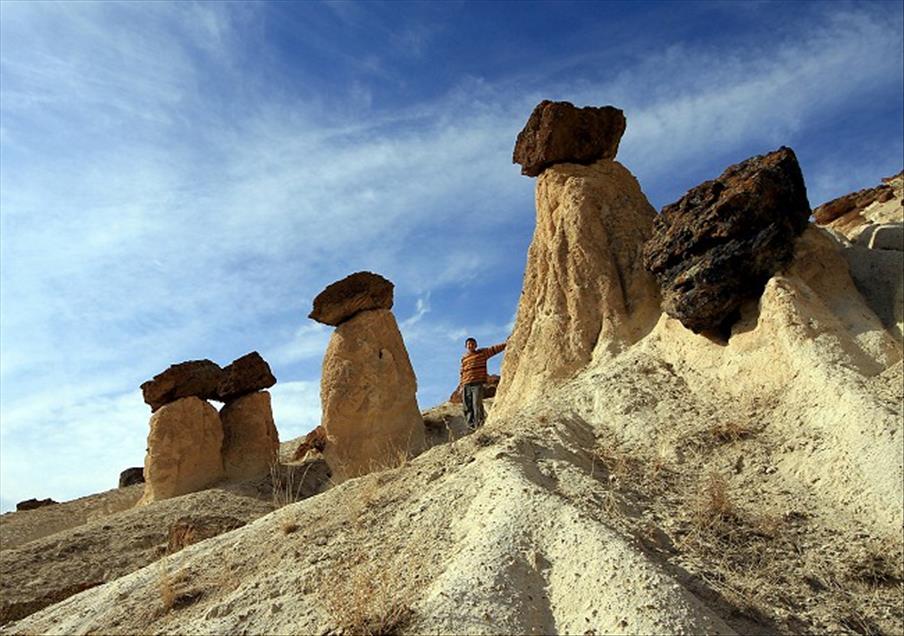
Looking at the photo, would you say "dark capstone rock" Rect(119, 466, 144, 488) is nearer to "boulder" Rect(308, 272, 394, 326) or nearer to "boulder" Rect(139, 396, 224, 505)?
"boulder" Rect(139, 396, 224, 505)

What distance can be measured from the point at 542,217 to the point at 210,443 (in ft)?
33.6

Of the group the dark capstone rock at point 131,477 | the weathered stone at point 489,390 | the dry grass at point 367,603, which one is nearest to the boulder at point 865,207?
the weathered stone at point 489,390

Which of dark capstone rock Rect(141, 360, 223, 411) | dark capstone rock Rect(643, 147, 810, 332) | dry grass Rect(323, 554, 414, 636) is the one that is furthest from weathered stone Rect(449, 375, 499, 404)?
dry grass Rect(323, 554, 414, 636)

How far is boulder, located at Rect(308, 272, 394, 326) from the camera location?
15969mm

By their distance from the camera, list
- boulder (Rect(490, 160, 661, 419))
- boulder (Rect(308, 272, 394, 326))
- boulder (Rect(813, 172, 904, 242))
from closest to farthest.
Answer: boulder (Rect(490, 160, 661, 419)) < boulder (Rect(308, 272, 394, 326)) < boulder (Rect(813, 172, 904, 242))

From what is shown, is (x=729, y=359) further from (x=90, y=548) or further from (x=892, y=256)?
(x=90, y=548)


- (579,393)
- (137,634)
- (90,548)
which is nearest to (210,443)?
(90,548)

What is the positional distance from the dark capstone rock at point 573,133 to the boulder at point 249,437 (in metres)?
10.3

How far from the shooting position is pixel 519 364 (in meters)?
10.8

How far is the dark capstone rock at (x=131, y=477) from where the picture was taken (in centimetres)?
2364

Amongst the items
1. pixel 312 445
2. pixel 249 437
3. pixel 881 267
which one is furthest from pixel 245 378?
pixel 881 267

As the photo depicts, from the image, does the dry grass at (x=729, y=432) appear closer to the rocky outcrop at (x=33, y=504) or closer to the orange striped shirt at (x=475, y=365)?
the orange striped shirt at (x=475, y=365)

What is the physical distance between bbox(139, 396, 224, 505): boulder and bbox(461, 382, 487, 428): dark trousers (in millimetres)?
7673

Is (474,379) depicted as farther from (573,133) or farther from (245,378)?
(245,378)
